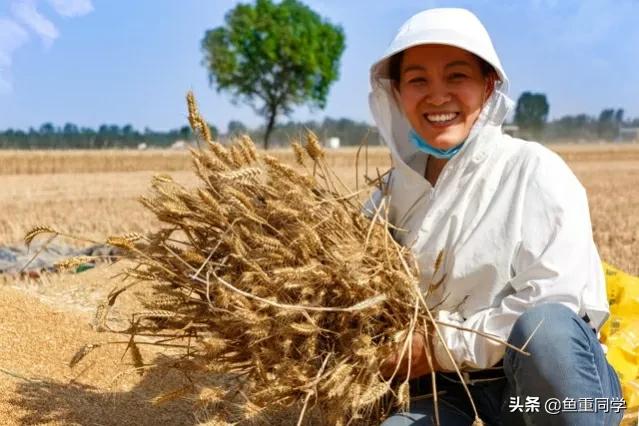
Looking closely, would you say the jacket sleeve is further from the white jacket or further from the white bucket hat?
the white bucket hat

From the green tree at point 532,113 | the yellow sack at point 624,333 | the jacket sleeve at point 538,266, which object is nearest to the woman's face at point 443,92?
the jacket sleeve at point 538,266

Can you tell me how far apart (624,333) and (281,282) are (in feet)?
3.97

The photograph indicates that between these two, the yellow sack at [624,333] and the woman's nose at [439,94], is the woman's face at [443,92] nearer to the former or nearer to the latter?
the woman's nose at [439,94]

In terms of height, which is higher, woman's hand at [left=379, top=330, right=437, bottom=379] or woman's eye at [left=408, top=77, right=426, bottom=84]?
woman's eye at [left=408, top=77, right=426, bottom=84]

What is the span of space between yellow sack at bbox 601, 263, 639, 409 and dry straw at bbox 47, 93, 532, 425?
75cm

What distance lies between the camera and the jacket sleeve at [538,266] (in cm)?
191

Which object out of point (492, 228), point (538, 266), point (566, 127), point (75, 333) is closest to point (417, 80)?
point (492, 228)

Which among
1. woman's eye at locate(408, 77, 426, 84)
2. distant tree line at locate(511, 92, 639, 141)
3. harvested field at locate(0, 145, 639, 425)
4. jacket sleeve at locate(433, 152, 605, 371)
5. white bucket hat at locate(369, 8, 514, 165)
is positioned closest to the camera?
jacket sleeve at locate(433, 152, 605, 371)

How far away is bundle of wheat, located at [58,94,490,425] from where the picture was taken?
1.99 m

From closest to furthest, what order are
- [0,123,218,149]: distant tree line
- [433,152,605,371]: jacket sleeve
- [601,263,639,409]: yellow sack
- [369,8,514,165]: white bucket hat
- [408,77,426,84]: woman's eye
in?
[433,152,605,371]: jacket sleeve, [369,8,514,165]: white bucket hat, [408,77,426,84]: woman's eye, [601,263,639,409]: yellow sack, [0,123,218,149]: distant tree line

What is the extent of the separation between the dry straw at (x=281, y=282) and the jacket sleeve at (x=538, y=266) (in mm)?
124

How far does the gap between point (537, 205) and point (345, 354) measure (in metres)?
0.60

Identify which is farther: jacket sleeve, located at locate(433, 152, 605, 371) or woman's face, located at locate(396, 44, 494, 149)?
woman's face, located at locate(396, 44, 494, 149)

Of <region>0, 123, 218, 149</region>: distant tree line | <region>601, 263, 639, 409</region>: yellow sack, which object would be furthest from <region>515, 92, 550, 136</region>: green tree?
<region>601, 263, 639, 409</region>: yellow sack
